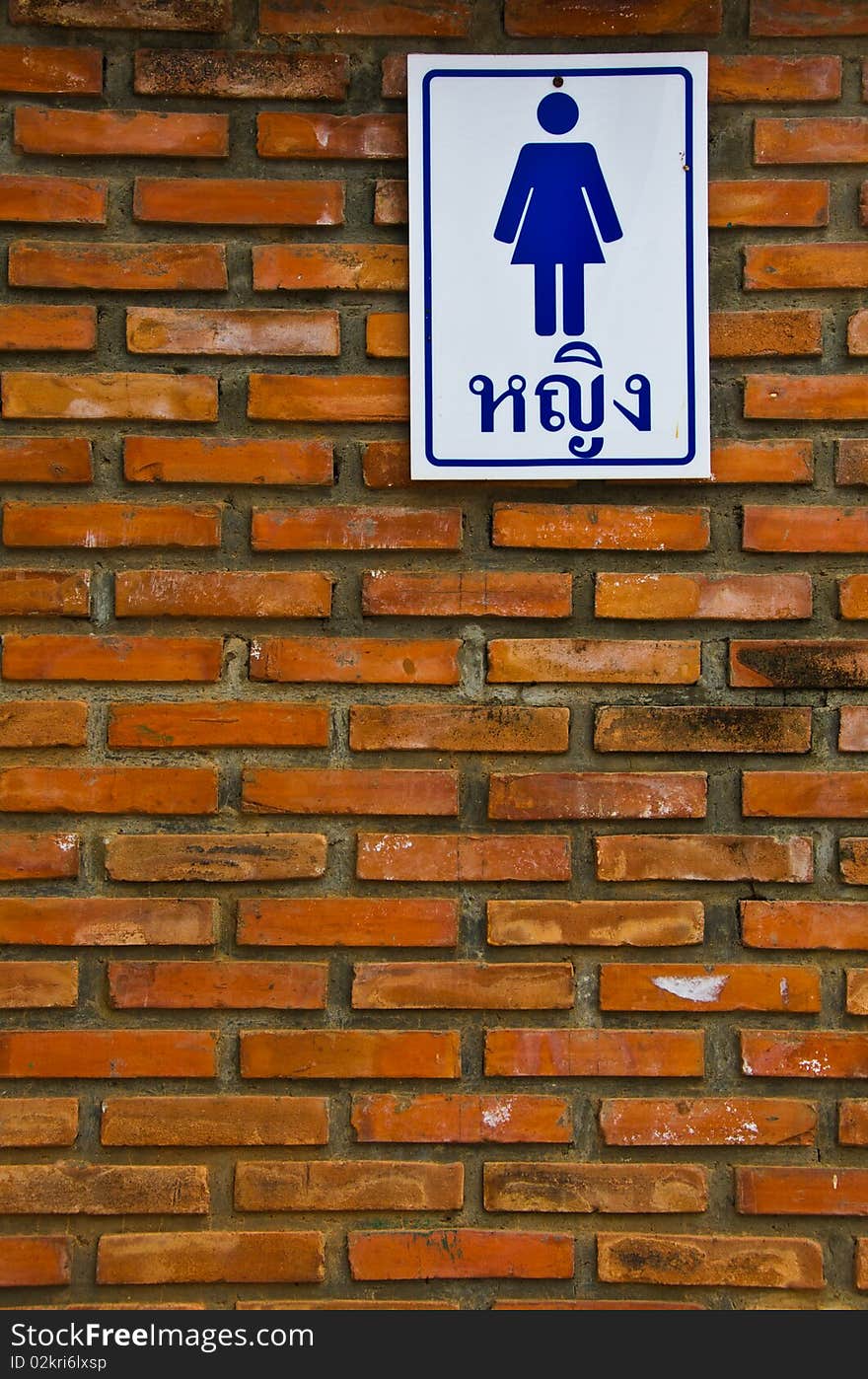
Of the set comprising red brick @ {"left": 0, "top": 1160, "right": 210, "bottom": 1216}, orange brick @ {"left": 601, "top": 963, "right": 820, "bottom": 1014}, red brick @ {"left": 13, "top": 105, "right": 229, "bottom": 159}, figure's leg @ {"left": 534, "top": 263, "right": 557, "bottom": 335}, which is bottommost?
red brick @ {"left": 0, "top": 1160, "right": 210, "bottom": 1216}

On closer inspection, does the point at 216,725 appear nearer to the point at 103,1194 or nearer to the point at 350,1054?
the point at 350,1054

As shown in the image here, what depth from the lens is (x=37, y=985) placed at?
6.42 feet

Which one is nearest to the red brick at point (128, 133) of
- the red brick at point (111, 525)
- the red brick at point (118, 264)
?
the red brick at point (118, 264)

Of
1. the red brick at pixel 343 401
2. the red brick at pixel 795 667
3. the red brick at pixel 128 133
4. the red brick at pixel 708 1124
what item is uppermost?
the red brick at pixel 128 133

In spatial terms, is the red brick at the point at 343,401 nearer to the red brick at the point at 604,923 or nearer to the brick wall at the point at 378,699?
the brick wall at the point at 378,699

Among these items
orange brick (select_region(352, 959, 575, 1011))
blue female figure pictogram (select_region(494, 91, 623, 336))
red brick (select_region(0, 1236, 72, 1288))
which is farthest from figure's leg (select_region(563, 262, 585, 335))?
red brick (select_region(0, 1236, 72, 1288))

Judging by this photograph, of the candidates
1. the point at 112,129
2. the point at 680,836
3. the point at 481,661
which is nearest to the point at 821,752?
the point at 680,836

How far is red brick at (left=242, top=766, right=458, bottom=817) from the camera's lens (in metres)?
1.98

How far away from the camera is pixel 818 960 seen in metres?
1.97

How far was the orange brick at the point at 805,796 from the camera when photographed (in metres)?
1.98

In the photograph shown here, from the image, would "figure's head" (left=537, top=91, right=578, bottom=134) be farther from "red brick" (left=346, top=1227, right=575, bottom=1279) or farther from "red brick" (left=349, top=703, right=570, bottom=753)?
"red brick" (left=346, top=1227, right=575, bottom=1279)

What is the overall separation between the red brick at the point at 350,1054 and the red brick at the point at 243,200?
1413mm

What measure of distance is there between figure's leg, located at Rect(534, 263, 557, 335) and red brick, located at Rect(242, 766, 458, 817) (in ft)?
2.59

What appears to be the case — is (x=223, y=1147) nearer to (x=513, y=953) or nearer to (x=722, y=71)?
(x=513, y=953)
